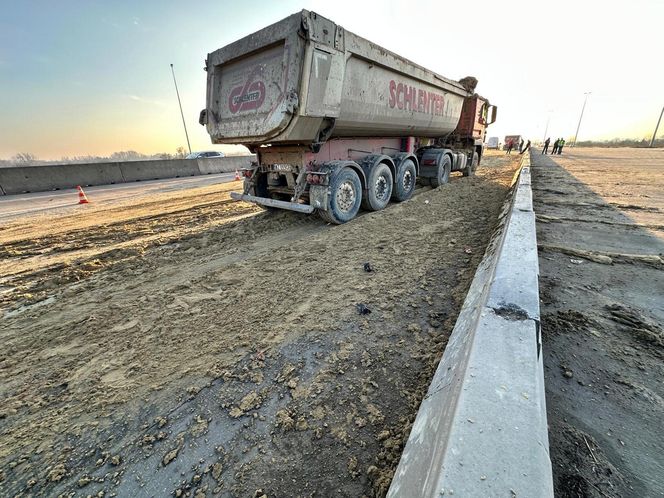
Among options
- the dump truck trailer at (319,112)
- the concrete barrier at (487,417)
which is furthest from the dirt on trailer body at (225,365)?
the dump truck trailer at (319,112)

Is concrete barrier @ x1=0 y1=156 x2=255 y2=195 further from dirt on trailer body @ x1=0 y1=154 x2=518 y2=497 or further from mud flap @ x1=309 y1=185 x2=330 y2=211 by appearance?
mud flap @ x1=309 y1=185 x2=330 y2=211

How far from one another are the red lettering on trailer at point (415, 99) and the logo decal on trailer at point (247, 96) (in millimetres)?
2712

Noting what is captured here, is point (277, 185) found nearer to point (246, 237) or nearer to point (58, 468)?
point (246, 237)

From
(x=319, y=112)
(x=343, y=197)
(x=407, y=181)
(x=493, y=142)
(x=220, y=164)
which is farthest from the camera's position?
(x=493, y=142)

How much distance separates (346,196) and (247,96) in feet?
8.12

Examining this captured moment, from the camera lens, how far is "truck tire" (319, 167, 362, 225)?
5090mm

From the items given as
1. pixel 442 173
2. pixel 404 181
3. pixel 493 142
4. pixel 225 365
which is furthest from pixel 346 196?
pixel 493 142

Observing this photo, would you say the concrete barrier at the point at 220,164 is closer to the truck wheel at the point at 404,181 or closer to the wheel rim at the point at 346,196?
the truck wheel at the point at 404,181

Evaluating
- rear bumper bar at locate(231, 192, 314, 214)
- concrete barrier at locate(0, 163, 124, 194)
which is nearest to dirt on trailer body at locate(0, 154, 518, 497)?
rear bumper bar at locate(231, 192, 314, 214)

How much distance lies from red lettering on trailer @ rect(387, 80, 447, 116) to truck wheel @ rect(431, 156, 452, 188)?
1.47 meters

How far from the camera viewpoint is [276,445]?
61.1 inches

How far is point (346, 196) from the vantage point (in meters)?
5.50

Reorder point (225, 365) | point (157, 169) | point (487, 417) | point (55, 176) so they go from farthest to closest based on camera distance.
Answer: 1. point (157, 169)
2. point (55, 176)
3. point (225, 365)
4. point (487, 417)

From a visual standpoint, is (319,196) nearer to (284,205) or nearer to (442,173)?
(284,205)
